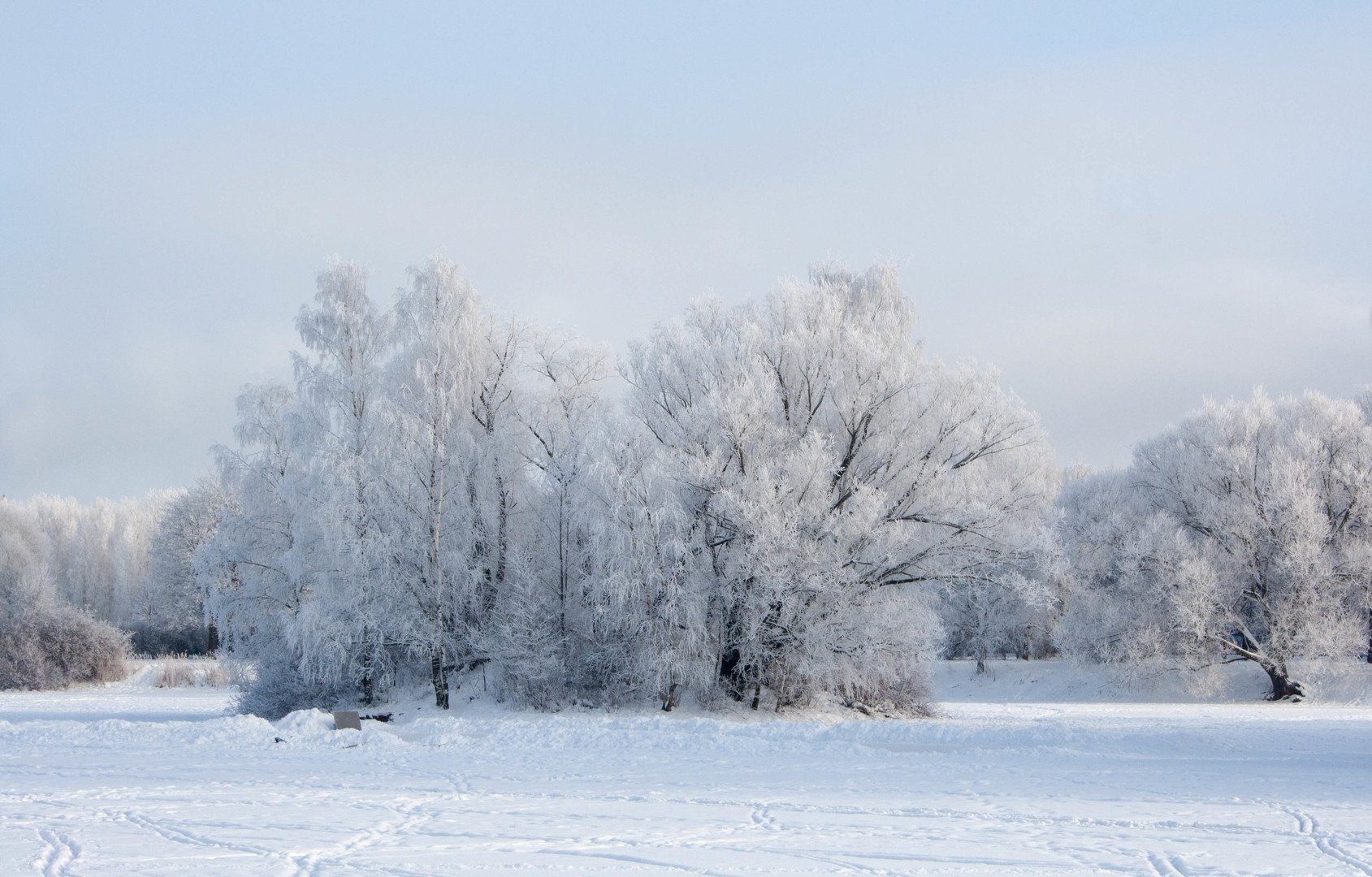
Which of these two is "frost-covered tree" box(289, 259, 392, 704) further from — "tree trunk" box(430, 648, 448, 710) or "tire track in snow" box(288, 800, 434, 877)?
"tire track in snow" box(288, 800, 434, 877)

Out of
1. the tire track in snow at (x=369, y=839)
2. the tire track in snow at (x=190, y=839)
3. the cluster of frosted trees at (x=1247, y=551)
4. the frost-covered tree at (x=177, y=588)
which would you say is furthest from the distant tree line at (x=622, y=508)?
the frost-covered tree at (x=177, y=588)

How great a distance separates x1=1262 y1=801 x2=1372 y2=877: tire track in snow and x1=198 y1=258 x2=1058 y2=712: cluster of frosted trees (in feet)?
40.0

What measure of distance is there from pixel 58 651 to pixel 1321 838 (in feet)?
145

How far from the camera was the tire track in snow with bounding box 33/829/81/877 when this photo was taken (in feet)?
28.4

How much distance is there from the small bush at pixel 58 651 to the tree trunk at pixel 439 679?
23.5 metres

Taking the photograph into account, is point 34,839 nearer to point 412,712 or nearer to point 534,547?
point 412,712

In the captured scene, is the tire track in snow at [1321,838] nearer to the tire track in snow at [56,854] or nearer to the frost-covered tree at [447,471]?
the tire track in snow at [56,854]

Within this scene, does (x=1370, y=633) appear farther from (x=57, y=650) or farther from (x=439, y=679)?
(x=57, y=650)

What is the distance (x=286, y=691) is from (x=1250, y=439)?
1421 inches

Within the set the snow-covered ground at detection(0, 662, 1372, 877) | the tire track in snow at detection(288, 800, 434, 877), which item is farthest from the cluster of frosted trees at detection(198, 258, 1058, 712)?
the tire track in snow at detection(288, 800, 434, 877)

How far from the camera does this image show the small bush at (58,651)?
40.7m

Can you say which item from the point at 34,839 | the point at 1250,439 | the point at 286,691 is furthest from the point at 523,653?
the point at 1250,439

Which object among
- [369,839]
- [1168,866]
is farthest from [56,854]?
[1168,866]

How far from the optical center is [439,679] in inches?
1025
